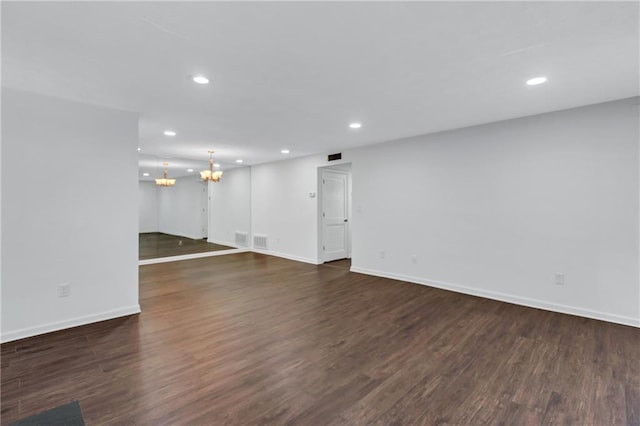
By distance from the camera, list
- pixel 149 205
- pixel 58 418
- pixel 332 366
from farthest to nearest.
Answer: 1. pixel 149 205
2. pixel 332 366
3. pixel 58 418

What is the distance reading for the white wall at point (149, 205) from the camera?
6301 millimetres

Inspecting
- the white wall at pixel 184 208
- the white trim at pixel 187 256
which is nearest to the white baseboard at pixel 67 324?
the white trim at pixel 187 256

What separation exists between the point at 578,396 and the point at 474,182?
3.02 meters

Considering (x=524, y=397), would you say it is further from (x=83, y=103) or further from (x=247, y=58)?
(x=83, y=103)

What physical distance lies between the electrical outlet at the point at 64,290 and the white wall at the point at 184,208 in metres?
3.51

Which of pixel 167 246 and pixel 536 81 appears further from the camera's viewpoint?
pixel 167 246

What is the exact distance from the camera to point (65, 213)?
3.21 meters

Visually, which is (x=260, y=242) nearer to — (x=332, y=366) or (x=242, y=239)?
(x=242, y=239)

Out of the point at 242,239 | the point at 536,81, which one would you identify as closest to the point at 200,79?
the point at 536,81

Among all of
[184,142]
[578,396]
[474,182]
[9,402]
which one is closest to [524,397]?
[578,396]

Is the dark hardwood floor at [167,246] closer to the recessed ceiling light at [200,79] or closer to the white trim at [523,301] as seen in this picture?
the recessed ceiling light at [200,79]

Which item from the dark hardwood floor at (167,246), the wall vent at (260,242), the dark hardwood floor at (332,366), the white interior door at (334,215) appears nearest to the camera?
the dark hardwood floor at (332,366)

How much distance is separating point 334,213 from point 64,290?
511 cm

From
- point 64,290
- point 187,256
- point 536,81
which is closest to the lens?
point 536,81
